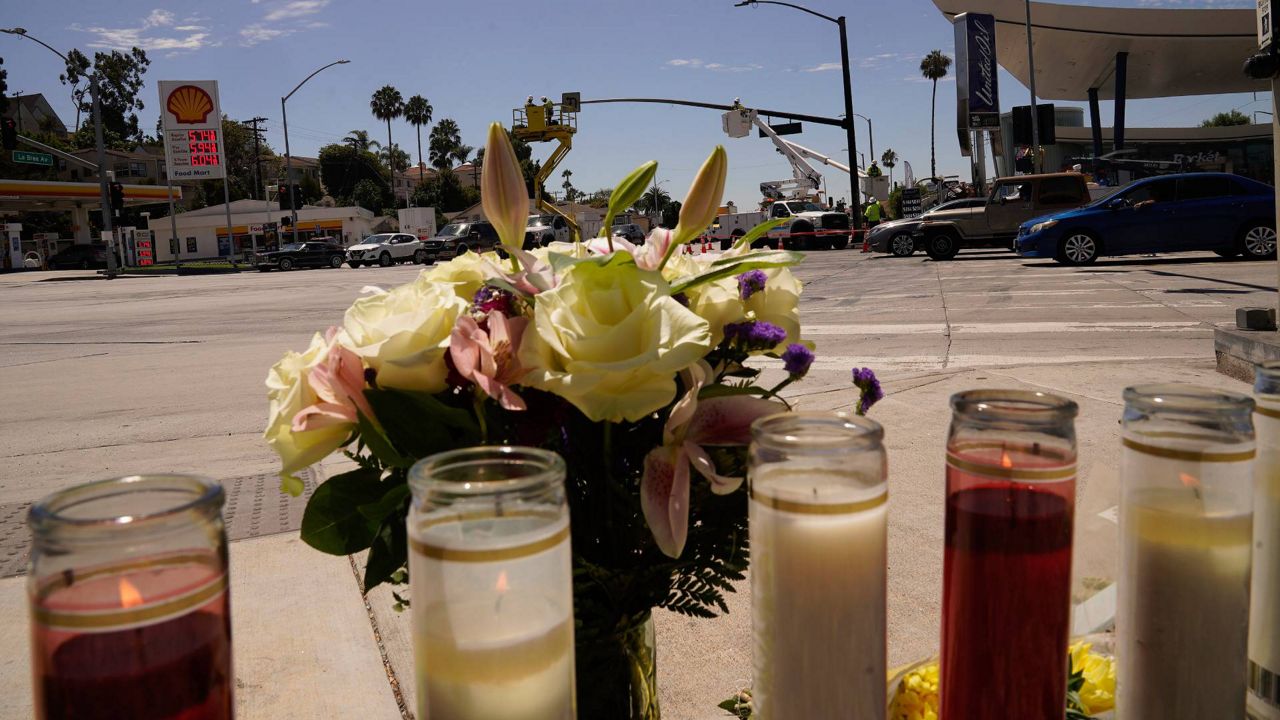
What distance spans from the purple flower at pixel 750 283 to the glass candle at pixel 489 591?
47cm

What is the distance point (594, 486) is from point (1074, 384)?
5.74 meters

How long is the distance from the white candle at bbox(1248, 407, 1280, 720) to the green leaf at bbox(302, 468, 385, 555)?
0.99 m

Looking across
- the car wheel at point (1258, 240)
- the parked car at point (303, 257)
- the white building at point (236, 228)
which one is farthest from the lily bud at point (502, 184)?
the white building at point (236, 228)

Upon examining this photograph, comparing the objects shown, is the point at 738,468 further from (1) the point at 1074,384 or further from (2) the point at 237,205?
(2) the point at 237,205

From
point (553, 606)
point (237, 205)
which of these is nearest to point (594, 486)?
point (553, 606)

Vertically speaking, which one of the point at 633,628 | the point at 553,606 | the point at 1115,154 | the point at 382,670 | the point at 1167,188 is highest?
the point at 1115,154

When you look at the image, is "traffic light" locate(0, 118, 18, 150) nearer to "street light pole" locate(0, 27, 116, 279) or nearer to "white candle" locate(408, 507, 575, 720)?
"street light pole" locate(0, 27, 116, 279)

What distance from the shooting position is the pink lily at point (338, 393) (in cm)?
106

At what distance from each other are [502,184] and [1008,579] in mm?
717

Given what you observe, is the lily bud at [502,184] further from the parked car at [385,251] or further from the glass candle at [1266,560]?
the parked car at [385,251]

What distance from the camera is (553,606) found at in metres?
0.77

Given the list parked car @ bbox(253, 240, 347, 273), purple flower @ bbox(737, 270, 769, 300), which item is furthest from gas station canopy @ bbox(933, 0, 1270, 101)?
purple flower @ bbox(737, 270, 769, 300)

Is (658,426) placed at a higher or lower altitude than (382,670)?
higher

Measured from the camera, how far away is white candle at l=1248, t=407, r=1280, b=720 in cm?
96
